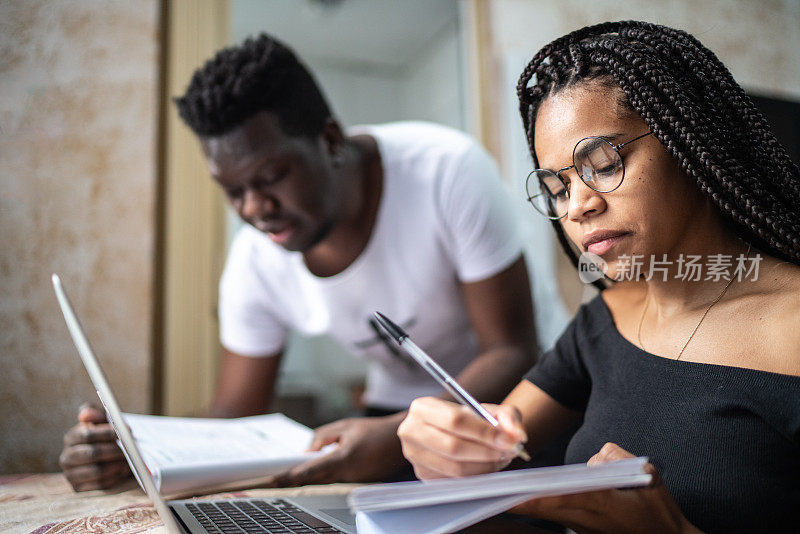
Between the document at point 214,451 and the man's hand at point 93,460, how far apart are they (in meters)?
0.04

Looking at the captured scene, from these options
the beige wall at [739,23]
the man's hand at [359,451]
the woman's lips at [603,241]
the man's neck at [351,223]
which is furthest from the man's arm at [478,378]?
the beige wall at [739,23]

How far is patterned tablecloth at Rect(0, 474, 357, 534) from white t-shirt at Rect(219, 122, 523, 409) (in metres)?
0.46

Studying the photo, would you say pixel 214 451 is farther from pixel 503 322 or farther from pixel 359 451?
pixel 503 322

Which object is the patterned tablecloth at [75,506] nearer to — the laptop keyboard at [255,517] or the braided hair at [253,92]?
the laptop keyboard at [255,517]

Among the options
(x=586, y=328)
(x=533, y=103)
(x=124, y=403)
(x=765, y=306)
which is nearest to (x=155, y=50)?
(x=124, y=403)

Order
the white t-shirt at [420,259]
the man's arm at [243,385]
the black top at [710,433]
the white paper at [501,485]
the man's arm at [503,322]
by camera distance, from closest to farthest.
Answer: the white paper at [501,485] → the black top at [710,433] → the man's arm at [503,322] → the white t-shirt at [420,259] → the man's arm at [243,385]

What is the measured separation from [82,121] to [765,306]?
4.90ft

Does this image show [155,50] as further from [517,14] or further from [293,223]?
[517,14]

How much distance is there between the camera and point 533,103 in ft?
2.58

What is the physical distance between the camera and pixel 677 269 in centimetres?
71

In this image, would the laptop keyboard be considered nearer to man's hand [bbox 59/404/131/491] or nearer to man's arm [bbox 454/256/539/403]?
man's hand [bbox 59/404/131/491]

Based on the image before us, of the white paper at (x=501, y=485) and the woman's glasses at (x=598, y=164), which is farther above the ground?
the woman's glasses at (x=598, y=164)

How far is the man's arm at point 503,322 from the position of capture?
3.77ft

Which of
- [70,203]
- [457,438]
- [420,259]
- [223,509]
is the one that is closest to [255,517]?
[223,509]
